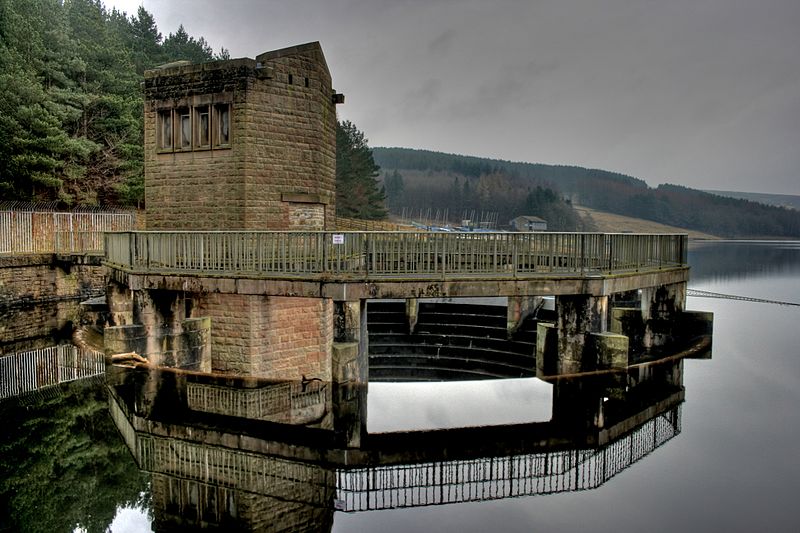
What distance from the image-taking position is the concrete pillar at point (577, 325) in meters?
12.9

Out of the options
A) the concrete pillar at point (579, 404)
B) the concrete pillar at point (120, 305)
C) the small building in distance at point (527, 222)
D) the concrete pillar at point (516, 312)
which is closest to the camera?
the concrete pillar at point (579, 404)

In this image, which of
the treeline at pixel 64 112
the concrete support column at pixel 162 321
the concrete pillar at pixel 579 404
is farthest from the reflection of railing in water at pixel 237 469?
the treeline at pixel 64 112

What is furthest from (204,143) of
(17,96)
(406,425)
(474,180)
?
(474,180)

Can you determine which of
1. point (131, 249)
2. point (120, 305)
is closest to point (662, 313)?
point (131, 249)

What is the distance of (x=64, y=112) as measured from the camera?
115 feet

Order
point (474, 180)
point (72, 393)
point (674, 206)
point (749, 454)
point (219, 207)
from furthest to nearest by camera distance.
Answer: point (674, 206) → point (474, 180) → point (219, 207) → point (72, 393) → point (749, 454)

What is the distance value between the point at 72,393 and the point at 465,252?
8.47 m

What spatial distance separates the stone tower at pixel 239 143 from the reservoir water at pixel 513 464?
18.5 feet

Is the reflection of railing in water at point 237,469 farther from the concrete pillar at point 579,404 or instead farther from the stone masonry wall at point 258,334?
the stone masonry wall at point 258,334

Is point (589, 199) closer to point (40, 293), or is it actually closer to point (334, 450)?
point (40, 293)

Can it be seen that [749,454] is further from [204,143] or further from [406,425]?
[204,143]

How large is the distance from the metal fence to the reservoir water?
19.3m

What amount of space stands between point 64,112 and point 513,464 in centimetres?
3589

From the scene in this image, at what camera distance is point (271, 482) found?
7.88 meters
